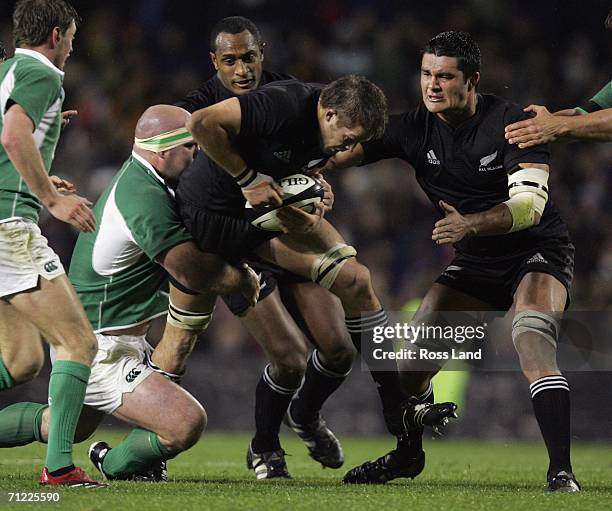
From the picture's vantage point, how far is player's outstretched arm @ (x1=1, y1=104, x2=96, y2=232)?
461 cm

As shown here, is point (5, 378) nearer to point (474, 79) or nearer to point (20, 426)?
point (20, 426)

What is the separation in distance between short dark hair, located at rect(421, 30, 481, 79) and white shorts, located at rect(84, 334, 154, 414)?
2.27 metres

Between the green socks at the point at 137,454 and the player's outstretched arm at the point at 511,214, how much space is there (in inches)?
66.2

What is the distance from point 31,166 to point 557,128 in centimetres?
268

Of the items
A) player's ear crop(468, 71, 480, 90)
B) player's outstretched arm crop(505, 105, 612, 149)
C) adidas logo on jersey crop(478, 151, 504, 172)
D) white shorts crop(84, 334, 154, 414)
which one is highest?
player's ear crop(468, 71, 480, 90)

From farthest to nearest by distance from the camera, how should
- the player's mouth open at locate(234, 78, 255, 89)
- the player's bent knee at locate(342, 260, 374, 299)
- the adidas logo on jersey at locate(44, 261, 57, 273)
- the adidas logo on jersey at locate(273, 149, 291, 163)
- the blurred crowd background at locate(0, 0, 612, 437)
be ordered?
1. the blurred crowd background at locate(0, 0, 612, 437)
2. the player's mouth open at locate(234, 78, 255, 89)
3. the player's bent knee at locate(342, 260, 374, 299)
4. the adidas logo on jersey at locate(273, 149, 291, 163)
5. the adidas logo on jersey at locate(44, 261, 57, 273)

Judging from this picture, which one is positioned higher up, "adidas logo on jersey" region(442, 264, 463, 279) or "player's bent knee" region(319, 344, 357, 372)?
"adidas logo on jersey" region(442, 264, 463, 279)

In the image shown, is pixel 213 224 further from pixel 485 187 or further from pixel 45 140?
pixel 485 187

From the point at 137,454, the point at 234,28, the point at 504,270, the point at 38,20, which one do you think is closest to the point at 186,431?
the point at 137,454

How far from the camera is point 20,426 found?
546cm

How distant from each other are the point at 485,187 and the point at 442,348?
950mm

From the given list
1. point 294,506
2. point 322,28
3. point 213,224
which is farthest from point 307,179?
point 322,28

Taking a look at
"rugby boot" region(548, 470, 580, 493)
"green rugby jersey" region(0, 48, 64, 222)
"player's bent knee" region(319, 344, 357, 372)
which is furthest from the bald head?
"rugby boot" region(548, 470, 580, 493)

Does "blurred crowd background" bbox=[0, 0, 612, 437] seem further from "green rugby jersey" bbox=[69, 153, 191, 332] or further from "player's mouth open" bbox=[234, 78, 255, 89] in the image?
"green rugby jersey" bbox=[69, 153, 191, 332]
